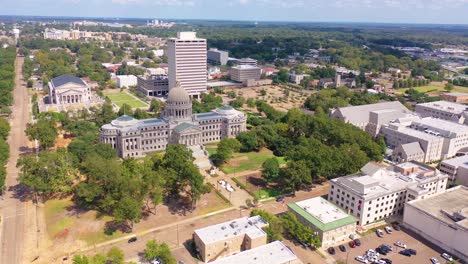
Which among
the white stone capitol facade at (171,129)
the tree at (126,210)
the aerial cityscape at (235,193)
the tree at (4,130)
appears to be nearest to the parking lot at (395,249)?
the aerial cityscape at (235,193)

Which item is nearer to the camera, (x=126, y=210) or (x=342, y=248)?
(x=342, y=248)

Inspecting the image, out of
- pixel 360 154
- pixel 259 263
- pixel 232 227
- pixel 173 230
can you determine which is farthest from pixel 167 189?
pixel 360 154

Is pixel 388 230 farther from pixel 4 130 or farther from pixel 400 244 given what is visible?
pixel 4 130

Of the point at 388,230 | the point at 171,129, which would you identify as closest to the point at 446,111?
the point at 388,230

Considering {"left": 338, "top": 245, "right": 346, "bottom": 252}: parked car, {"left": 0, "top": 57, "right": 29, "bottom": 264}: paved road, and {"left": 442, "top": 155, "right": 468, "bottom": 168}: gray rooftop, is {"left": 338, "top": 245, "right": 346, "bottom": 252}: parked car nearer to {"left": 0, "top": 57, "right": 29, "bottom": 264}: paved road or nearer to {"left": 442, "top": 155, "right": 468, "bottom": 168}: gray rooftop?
{"left": 442, "top": 155, "right": 468, "bottom": 168}: gray rooftop

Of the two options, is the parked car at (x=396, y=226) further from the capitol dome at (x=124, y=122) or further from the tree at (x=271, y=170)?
the capitol dome at (x=124, y=122)

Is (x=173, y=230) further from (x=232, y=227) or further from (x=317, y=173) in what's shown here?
(x=317, y=173)
